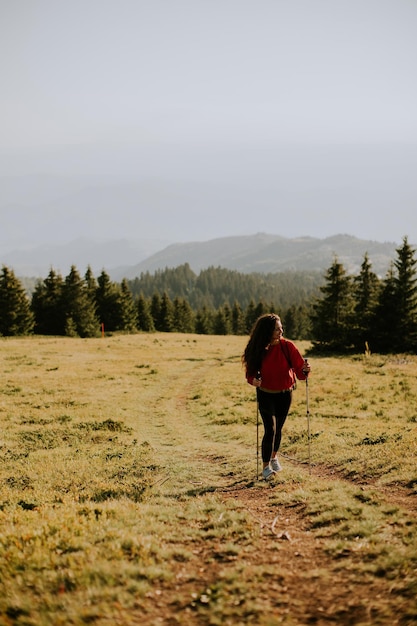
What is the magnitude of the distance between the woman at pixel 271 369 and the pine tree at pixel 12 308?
62157mm

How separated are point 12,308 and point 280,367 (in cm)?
6346

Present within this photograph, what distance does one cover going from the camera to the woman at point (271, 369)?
11203 millimetres

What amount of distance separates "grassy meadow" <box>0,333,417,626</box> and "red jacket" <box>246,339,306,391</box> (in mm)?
2592

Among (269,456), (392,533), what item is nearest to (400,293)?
(269,456)

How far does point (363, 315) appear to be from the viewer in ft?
158

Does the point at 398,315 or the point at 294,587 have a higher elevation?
the point at 398,315

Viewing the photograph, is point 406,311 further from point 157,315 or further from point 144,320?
point 157,315

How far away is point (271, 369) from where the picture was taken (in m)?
11.2

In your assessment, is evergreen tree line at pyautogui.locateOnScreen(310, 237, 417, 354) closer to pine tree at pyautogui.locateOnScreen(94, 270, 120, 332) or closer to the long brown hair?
the long brown hair

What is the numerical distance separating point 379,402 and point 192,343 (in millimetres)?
36729

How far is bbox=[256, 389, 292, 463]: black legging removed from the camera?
11320 millimetres

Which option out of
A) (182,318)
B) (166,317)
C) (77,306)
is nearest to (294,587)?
(77,306)

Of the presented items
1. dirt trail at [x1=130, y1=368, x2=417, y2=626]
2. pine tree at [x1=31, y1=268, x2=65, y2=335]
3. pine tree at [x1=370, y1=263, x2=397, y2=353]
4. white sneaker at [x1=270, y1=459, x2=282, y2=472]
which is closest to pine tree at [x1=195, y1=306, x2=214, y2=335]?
pine tree at [x1=31, y1=268, x2=65, y2=335]

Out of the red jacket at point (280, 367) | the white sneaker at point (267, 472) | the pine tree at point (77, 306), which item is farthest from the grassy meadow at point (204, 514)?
the pine tree at point (77, 306)
